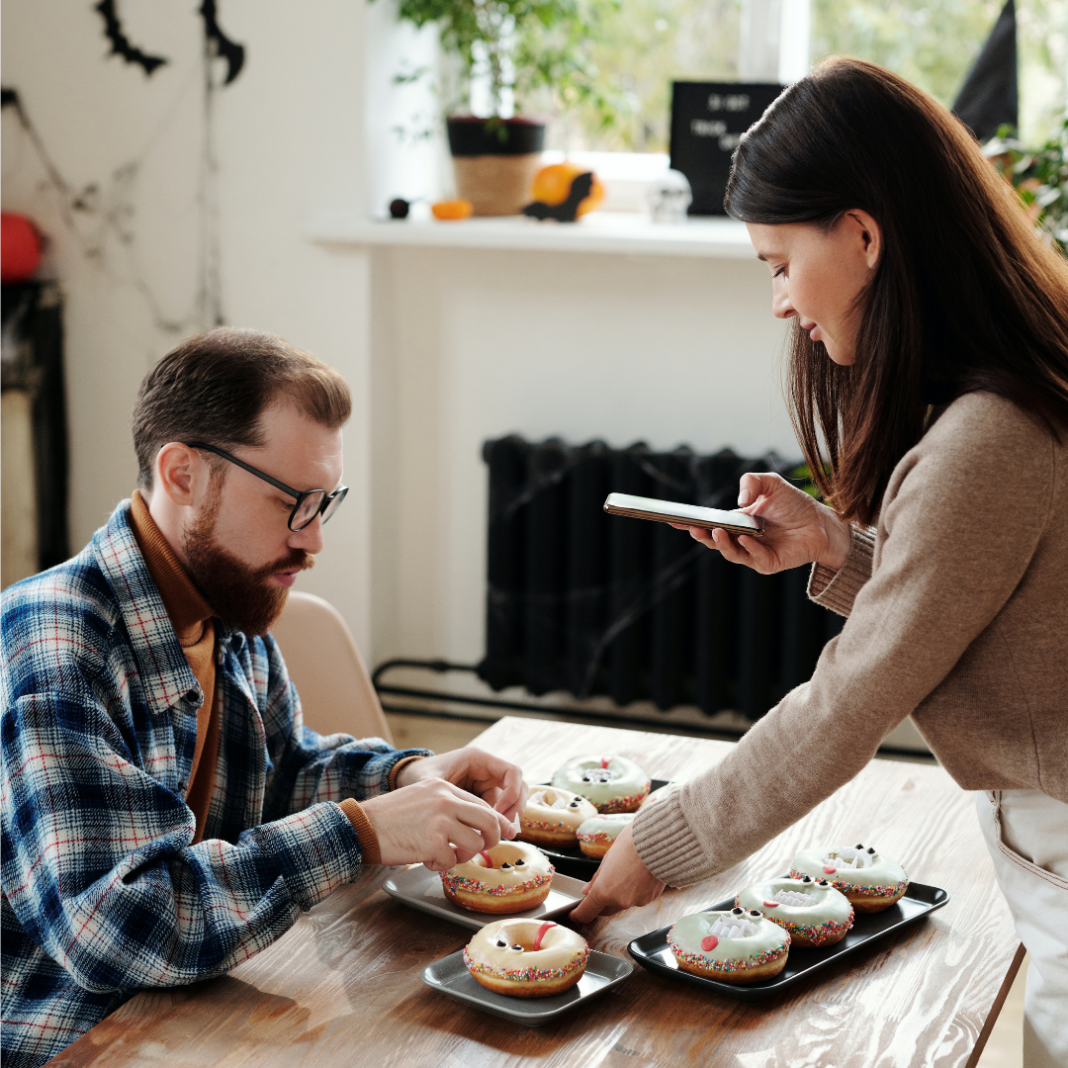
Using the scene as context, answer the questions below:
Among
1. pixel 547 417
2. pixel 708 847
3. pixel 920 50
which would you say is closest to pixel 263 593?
pixel 708 847

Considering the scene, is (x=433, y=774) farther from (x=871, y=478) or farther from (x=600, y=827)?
(x=871, y=478)

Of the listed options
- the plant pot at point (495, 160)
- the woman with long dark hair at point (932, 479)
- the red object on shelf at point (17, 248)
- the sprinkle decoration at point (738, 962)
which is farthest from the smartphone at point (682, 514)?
the red object on shelf at point (17, 248)

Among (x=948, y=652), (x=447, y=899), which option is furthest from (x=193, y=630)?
(x=948, y=652)

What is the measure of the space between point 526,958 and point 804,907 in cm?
28

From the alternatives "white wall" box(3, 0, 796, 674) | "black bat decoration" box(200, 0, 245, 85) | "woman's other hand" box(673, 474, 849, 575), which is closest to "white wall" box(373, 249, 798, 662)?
"white wall" box(3, 0, 796, 674)

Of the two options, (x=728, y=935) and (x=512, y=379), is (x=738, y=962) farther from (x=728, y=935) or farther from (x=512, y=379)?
(x=512, y=379)

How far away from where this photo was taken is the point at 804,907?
1.17m

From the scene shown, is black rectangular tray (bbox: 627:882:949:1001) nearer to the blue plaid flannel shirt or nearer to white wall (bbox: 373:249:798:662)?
the blue plaid flannel shirt

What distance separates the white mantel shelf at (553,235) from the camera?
9.23 feet

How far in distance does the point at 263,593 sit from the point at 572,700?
1908 millimetres

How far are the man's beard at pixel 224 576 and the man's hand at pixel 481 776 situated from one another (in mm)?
256

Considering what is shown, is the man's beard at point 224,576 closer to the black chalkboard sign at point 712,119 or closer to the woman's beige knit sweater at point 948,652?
the woman's beige knit sweater at point 948,652

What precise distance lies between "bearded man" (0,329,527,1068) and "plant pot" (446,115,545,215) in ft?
5.76

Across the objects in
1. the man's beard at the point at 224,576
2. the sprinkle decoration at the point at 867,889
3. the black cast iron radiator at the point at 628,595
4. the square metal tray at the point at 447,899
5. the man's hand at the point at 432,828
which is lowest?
the black cast iron radiator at the point at 628,595
